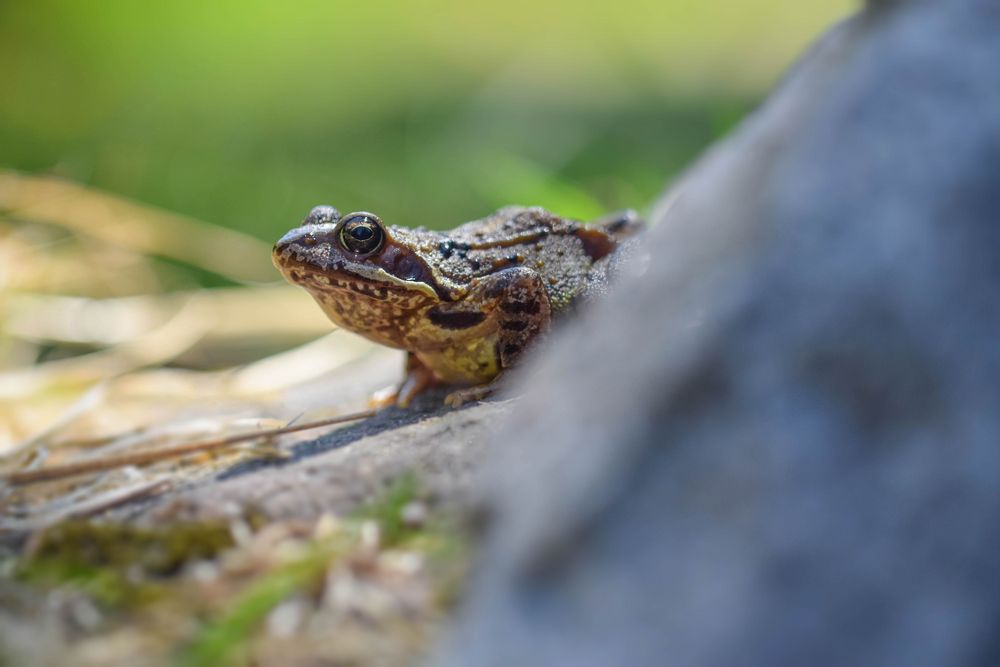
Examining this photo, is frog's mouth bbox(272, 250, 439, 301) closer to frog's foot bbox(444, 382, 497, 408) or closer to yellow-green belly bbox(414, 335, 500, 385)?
yellow-green belly bbox(414, 335, 500, 385)

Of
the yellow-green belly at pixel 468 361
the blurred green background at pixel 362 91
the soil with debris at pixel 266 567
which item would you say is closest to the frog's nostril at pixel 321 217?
the yellow-green belly at pixel 468 361

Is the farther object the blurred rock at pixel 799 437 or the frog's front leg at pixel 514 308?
the frog's front leg at pixel 514 308

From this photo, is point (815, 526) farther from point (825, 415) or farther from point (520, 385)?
point (520, 385)

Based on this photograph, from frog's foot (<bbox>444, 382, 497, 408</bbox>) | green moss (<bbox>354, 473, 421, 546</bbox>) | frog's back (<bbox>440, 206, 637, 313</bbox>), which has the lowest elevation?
green moss (<bbox>354, 473, 421, 546</bbox>)

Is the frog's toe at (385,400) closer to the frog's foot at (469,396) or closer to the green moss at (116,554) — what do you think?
the frog's foot at (469,396)

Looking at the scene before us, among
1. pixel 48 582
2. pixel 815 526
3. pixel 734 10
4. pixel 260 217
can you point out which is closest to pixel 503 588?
pixel 815 526

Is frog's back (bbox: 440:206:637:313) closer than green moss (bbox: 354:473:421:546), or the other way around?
green moss (bbox: 354:473:421:546)

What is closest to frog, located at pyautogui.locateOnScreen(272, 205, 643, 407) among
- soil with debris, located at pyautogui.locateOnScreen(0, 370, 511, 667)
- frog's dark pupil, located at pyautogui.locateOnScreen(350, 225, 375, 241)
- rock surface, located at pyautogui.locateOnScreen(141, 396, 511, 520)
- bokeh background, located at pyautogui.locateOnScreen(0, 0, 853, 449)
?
frog's dark pupil, located at pyautogui.locateOnScreen(350, 225, 375, 241)
